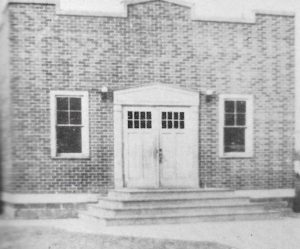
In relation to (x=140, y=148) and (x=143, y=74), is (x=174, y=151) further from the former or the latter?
(x=143, y=74)

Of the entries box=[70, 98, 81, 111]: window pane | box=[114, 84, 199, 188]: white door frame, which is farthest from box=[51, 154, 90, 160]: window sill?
box=[70, 98, 81, 111]: window pane

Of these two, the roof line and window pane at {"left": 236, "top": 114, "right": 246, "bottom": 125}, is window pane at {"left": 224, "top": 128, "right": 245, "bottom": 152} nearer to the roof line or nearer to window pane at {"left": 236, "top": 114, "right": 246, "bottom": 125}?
window pane at {"left": 236, "top": 114, "right": 246, "bottom": 125}

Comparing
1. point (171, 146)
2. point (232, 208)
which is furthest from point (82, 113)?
point (232, 208)

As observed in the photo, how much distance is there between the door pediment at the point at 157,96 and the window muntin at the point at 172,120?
0.26m

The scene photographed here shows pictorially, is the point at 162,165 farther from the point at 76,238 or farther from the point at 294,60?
the point at 294,60

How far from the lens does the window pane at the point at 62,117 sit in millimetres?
11672

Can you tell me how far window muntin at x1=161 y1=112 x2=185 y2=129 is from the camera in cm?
1208

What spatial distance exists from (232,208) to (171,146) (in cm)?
209

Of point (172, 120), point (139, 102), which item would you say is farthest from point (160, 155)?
point (139, 102)

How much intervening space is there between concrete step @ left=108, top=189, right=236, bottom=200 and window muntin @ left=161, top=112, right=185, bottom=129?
1580mm

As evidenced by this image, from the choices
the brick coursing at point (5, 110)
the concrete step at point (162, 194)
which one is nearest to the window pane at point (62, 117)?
the brick coursing at point (5, 110)

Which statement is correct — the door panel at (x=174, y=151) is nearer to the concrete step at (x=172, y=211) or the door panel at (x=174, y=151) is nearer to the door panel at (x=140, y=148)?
the door panel at (x=140, y=148)

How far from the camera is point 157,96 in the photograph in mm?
12016

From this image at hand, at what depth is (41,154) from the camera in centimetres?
1150
